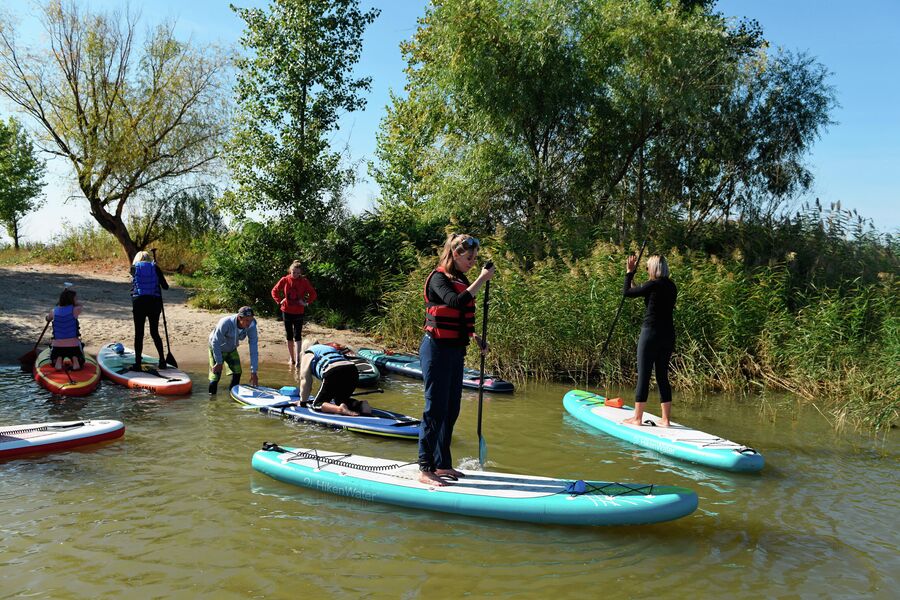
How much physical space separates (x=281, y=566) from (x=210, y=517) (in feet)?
3.23

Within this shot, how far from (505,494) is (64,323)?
654 cm

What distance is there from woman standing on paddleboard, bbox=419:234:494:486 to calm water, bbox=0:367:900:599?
82cm

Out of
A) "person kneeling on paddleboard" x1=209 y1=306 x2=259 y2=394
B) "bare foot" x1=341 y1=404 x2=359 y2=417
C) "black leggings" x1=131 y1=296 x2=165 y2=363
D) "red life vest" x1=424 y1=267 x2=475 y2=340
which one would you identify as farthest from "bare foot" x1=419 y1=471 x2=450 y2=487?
"black leggings" x1=131 y1=296 x2=165 y2=363

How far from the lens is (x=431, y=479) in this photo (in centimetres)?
505

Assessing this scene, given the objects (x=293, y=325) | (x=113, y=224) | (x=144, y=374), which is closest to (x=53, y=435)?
(x=144, y=374)

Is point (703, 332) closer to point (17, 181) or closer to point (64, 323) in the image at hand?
point (64, 323)

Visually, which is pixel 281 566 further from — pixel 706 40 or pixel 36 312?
pixel 706 40

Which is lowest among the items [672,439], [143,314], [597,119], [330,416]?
[330,416]

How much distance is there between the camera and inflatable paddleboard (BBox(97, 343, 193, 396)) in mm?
8633

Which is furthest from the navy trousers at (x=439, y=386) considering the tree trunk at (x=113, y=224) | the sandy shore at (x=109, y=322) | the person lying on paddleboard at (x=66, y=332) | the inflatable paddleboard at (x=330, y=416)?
the tree trunk at (x=113, y=224)

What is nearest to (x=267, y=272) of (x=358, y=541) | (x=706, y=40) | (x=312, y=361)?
(x=312, y=361)

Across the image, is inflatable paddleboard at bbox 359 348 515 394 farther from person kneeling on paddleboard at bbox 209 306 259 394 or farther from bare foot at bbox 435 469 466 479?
bare foot at bbox 435 469 466 479

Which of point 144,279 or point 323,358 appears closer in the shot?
point 323,358

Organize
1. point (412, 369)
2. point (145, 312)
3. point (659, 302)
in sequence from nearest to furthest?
point (659, 302)
point (145, 312)
point (412, 369)
